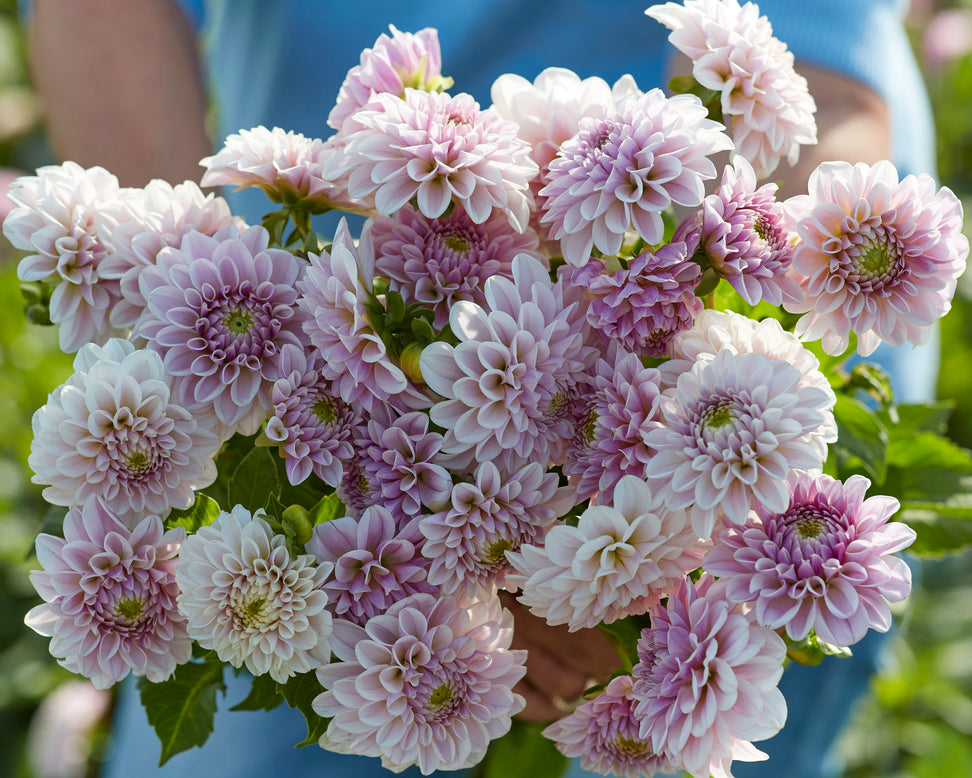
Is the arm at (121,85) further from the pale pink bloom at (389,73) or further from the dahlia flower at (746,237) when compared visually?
the dahlia flower at (746,237)

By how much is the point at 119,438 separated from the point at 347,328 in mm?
94

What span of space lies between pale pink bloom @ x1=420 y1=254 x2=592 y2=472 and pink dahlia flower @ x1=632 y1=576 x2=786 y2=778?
0.08 m

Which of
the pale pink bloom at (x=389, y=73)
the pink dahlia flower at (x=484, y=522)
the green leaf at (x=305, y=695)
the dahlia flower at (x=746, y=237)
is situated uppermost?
the pale pink bloom at (x=389, y=73)

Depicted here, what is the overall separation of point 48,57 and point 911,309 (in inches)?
31.2

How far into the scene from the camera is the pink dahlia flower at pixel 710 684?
0.32 meters

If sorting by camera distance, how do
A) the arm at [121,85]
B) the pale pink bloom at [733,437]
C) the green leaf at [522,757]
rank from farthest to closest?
the arm at [121,85] → the green leaf at [522,757] → the pale pink bloom at [733,437]

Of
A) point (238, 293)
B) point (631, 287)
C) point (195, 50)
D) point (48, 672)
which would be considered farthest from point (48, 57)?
point (48, 672)

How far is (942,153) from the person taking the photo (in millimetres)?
1795

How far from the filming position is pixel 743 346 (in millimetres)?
346

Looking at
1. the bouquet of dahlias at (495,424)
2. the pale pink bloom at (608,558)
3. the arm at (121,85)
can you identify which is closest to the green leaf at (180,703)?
the bouquet of dahlias at (495,424)

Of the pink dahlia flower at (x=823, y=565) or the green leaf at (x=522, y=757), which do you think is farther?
the green leaf at (x=522, y=757)

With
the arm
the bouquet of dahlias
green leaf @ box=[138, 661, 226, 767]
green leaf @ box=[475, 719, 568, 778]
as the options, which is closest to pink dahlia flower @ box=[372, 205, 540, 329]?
the bouquet of dahlias

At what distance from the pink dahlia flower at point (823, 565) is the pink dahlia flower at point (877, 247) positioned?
0.22 feet

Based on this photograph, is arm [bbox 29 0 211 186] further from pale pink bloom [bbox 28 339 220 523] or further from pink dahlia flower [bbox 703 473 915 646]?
pink dahlia flower [bbox 703 473 915 646]
